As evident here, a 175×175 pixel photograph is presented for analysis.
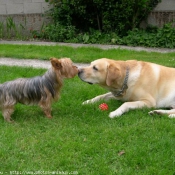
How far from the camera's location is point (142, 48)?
10195 mm

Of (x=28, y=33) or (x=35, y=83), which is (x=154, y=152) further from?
(x=28, y=33)

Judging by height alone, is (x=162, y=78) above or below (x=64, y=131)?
above

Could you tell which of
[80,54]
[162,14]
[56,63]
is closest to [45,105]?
[56,63]

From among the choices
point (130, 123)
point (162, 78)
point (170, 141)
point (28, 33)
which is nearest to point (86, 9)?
point (28, 33)

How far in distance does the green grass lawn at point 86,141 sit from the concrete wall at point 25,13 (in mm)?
7051

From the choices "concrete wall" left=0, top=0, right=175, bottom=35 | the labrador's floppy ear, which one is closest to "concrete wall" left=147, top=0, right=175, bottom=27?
"concrete wall" left=0, top=0, right=175, bottom=35

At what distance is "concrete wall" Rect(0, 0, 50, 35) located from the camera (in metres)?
12.1

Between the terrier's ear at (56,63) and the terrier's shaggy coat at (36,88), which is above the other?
the terrier's ear at (56,63)

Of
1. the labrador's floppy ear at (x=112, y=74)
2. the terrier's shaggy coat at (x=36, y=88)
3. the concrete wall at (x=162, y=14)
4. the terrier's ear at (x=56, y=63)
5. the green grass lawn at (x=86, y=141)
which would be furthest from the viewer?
the concrete wall at (x=162, y=14)

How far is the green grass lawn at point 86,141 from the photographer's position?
3824 millimetres

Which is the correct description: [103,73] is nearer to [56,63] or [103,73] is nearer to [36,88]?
[56,63]

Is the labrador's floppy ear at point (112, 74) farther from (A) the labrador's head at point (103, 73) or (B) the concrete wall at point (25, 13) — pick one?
(B) the concrete wall at point (25, 13)

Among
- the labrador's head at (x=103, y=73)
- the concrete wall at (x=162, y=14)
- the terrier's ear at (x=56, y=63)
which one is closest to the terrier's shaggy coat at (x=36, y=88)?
the terrier's ear at (x=56, y=63)

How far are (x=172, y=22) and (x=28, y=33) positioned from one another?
5587 mm
